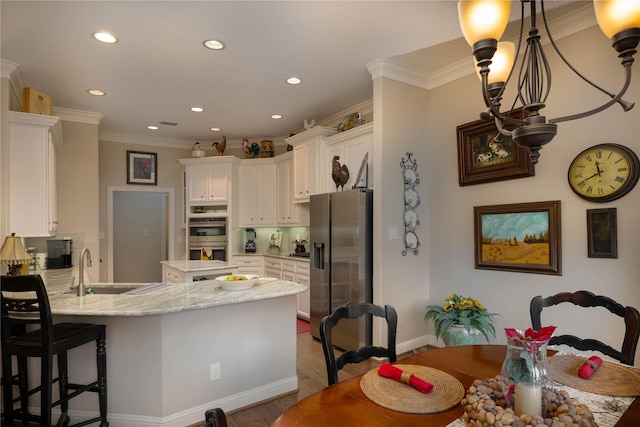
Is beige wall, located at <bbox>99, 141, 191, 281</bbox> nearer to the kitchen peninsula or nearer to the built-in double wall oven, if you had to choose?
the built-in double wall oven

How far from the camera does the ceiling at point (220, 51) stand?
2582 mm

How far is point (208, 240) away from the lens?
239 inches

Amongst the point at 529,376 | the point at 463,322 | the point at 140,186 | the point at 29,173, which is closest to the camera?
the point at 529,376

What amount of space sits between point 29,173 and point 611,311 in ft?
14.8

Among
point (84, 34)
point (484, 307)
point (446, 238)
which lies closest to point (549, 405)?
point (484, 307)

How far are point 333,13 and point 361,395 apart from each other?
2476 mm

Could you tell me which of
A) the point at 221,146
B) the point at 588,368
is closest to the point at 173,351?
the point at 588,368

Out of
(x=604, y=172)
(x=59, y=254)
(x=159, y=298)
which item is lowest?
(x=159, y=298)

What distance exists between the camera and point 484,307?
338 cm

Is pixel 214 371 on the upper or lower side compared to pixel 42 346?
lower

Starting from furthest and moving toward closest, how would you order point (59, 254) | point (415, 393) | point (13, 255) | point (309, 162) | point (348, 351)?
point (309, 162) < point (59, 254) < point (13, 255) < point (348, 351) < point (415, 393)

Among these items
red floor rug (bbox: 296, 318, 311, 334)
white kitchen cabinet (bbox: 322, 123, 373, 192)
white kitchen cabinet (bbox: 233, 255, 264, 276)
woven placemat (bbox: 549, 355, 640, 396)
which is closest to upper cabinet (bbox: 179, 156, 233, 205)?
white kitchen cabinet (bbox: 233, 255, 264, 276)

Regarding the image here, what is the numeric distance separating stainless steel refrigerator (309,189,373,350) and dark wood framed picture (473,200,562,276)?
1068 mm

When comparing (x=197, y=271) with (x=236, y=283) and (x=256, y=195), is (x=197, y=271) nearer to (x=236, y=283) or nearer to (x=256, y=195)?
(x=236, y=283)
